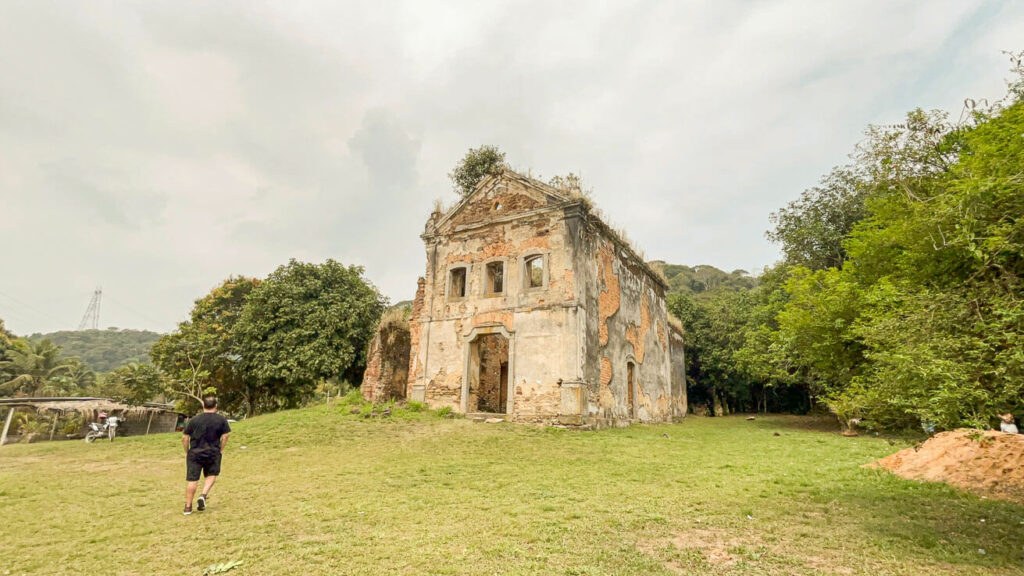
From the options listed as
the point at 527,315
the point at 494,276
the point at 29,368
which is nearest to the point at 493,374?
the point at 494,276

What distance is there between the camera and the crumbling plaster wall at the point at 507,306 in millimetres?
15070

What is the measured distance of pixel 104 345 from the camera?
92.4m

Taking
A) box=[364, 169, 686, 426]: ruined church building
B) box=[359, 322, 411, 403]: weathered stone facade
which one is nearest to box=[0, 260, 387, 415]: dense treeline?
box=[359, 322, 411, 403]: weathered stone facade

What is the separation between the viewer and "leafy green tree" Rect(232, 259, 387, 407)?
22.7m

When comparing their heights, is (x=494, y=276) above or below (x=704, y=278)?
below

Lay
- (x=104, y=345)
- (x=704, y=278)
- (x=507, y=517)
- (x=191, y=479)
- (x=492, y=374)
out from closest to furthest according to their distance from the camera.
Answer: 1. (x=507, y=517)
2. (x=191, y=479)
3. (x=492, y=374)
4. (x=704, y=278)
5. (x=104, y=345)

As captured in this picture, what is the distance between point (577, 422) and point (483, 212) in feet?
26.9

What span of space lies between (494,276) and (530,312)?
2.87 meters

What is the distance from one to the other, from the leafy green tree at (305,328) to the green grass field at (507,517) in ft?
38.9

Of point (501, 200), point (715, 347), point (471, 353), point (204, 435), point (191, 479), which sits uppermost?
point (501, 200)

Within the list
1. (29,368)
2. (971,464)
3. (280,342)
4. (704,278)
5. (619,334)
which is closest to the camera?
(971,464)

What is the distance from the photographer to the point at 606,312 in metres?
16.9

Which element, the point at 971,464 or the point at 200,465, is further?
the point at 971,464

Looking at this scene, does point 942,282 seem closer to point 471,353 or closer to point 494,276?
point 471,353
